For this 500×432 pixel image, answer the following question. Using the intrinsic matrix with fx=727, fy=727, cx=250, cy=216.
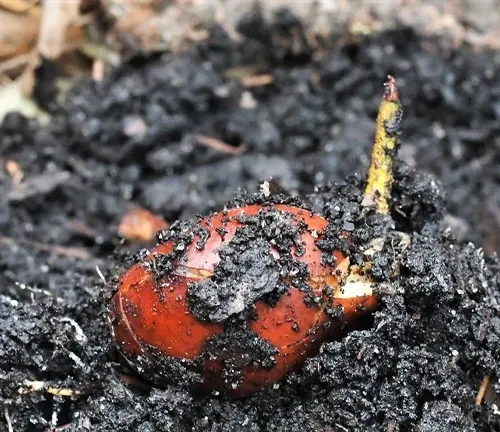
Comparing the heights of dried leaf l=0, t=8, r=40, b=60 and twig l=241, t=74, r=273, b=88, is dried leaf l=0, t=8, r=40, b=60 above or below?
below

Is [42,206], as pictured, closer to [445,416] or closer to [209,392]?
[209,392]

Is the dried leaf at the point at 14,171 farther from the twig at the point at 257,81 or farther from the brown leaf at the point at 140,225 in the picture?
the twig at the point at 257,81

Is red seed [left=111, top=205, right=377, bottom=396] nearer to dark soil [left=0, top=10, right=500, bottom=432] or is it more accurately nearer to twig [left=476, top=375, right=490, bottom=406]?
dark soil [left=0, top=10, right=500, bottom=432]

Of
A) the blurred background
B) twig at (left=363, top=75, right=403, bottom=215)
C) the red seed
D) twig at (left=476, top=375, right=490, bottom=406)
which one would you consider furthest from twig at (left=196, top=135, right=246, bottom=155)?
twig at (left=476, top=375, right=490, bottom=406)

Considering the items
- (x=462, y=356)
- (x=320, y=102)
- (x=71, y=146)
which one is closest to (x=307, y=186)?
(x=320, y=102)

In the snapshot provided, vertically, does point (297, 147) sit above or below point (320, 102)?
below

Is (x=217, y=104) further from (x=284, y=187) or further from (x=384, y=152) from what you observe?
(x=384, y=152)

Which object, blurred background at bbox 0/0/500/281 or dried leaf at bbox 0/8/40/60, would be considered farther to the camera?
dried leaf at bbox 0/8/40/60
